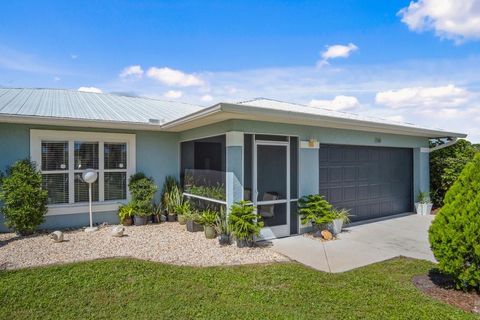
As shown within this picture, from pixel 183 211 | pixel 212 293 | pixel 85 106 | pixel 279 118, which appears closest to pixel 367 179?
pixel 279 118

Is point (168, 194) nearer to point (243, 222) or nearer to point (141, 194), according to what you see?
point (141, 194)

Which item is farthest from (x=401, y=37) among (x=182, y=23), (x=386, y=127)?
(x=182, y=23)

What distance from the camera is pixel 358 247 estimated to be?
254 inches

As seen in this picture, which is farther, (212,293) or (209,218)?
(209,218)

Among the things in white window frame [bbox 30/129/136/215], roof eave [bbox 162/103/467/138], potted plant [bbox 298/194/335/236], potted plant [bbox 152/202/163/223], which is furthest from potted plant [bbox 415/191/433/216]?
white window frame [bbox 30/129/136/215]

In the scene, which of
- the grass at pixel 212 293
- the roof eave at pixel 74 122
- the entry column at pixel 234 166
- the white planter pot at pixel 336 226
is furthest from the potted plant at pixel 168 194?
the white planter pot at pixel 336 226

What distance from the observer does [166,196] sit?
9.07 meters

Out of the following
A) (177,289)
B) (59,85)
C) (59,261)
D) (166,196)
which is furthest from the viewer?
(59,85)

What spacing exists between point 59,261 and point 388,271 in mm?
5726

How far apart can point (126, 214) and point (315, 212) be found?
5109 mm

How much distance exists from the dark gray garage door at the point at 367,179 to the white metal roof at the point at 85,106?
5.04m

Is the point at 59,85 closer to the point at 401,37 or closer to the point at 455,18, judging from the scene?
the point at 401,37

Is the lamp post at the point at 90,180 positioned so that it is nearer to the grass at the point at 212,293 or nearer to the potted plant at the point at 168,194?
the potted plant at the point at 168,194

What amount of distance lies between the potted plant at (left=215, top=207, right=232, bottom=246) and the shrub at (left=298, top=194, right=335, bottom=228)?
196 centimetres
